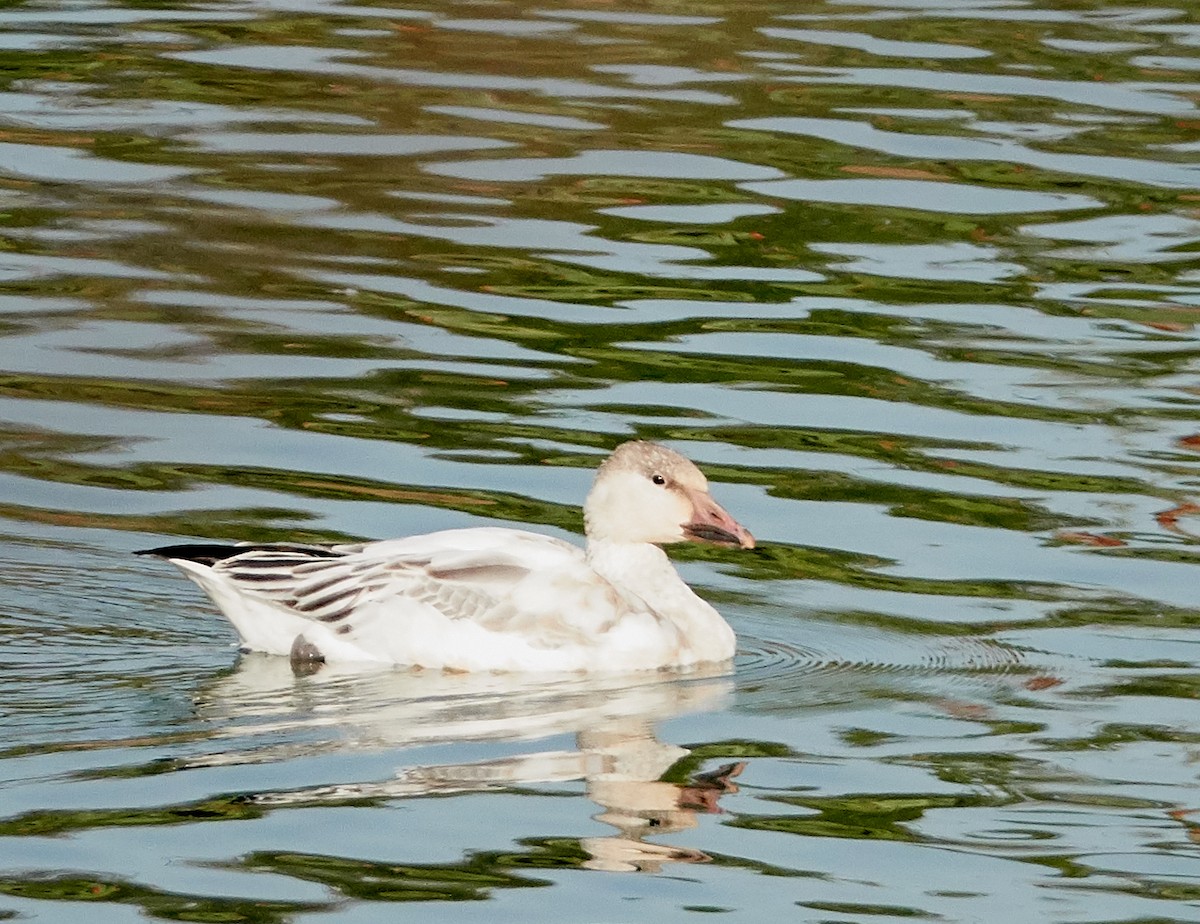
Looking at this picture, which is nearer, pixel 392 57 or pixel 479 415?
pixel 479 415

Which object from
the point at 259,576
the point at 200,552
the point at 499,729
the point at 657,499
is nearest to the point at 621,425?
the point at 657,499

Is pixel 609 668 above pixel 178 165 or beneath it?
beneath

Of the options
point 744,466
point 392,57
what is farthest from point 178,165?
point 744,466

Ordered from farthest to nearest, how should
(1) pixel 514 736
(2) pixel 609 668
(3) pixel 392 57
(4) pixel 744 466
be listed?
(3) pixel 392 57 < (4) pixel 744 466 < (2) pixel 609 668 < (1) pixel 514 736

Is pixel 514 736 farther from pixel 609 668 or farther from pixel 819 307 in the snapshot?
pixel 819 307

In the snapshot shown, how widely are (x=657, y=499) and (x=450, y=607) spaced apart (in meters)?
0.96

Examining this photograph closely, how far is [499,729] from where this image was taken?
8.84 m

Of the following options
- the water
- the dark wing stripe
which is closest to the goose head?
the water

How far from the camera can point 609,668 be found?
977 cm

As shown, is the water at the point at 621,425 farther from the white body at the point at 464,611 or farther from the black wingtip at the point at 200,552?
the black wingtip at the point at 200,552

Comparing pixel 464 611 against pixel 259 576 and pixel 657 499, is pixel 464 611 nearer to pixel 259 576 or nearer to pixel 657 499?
pixel 259 576

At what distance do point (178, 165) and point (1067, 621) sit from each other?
8290 mm

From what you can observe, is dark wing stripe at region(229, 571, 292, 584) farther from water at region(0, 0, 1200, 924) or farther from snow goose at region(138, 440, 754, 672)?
water at region(0, 0, 1200, 924)

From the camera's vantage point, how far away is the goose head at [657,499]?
33.3 feet
